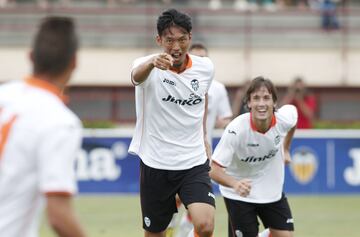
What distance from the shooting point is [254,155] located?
8859 mm

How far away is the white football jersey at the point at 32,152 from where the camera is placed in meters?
4.52

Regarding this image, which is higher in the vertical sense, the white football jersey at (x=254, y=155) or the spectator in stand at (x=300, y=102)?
the white football jersey at (x=254, y=155)

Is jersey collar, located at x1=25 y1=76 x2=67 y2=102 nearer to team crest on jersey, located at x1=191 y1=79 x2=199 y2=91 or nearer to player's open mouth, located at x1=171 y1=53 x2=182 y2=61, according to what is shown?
player's open mouth, located at x1=171 y1=53 x2=182 y2=61

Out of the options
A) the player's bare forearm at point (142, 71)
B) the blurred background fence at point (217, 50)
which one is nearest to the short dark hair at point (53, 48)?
the player's bare forearm at point (142, 71)

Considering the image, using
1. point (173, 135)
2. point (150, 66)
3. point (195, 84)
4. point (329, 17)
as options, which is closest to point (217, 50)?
point (329, 17)

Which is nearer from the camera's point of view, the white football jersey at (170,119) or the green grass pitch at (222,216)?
the white football jersey at (170,119)

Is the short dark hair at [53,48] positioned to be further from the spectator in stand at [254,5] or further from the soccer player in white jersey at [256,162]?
the spectator in stand at [254,5]

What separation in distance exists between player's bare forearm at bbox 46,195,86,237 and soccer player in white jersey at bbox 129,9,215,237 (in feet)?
11.9

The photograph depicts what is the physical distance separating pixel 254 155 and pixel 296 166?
9.25 meters

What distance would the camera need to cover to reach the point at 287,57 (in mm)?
28703

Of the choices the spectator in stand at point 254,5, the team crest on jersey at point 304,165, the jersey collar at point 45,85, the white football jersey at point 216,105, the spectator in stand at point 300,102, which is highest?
the jersey collar at point 45,85

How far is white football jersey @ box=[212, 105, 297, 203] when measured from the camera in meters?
8.77

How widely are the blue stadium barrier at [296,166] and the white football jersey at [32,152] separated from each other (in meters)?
13.2

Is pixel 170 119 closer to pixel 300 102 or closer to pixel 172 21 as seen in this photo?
pixel 172 21
